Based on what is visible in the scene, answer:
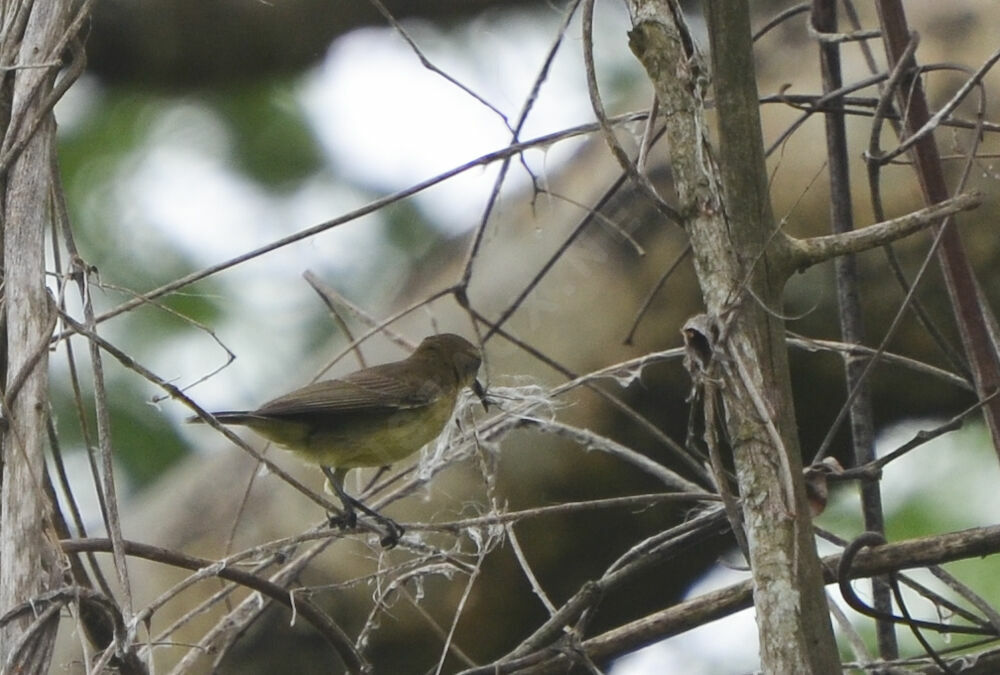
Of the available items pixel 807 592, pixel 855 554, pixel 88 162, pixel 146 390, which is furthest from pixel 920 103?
pixel 88 162

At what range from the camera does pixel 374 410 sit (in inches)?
151

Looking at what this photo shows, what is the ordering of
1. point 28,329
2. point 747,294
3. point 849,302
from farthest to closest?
point 849,302, point 28,329, point 747,294

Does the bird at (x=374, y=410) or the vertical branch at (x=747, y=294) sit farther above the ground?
the bird at (x=374, y=410)

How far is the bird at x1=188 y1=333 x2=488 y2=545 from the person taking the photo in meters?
3.63

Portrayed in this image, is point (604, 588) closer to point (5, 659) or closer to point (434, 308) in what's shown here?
point (5, 659)

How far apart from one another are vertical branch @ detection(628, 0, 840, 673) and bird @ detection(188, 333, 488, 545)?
1772mm

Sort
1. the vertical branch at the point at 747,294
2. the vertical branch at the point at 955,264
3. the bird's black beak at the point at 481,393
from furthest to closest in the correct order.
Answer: the bird's black beak at the point at 481,393
the vertical branch at the point at 955,264
the vertical branch at the point at 747,294

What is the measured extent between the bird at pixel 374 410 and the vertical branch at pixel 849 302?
1165 millimetres

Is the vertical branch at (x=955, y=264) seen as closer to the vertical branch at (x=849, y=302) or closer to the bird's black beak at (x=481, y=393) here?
the vertical branch at (x=849, y=302)

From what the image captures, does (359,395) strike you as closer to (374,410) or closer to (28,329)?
(374,410)

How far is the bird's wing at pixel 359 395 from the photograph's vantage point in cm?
353

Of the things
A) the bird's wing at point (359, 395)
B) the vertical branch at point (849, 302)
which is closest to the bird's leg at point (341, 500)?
the bird's wing at point (359, 395)

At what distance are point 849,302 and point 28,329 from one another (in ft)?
5.51

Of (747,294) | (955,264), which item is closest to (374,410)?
(955,264)
